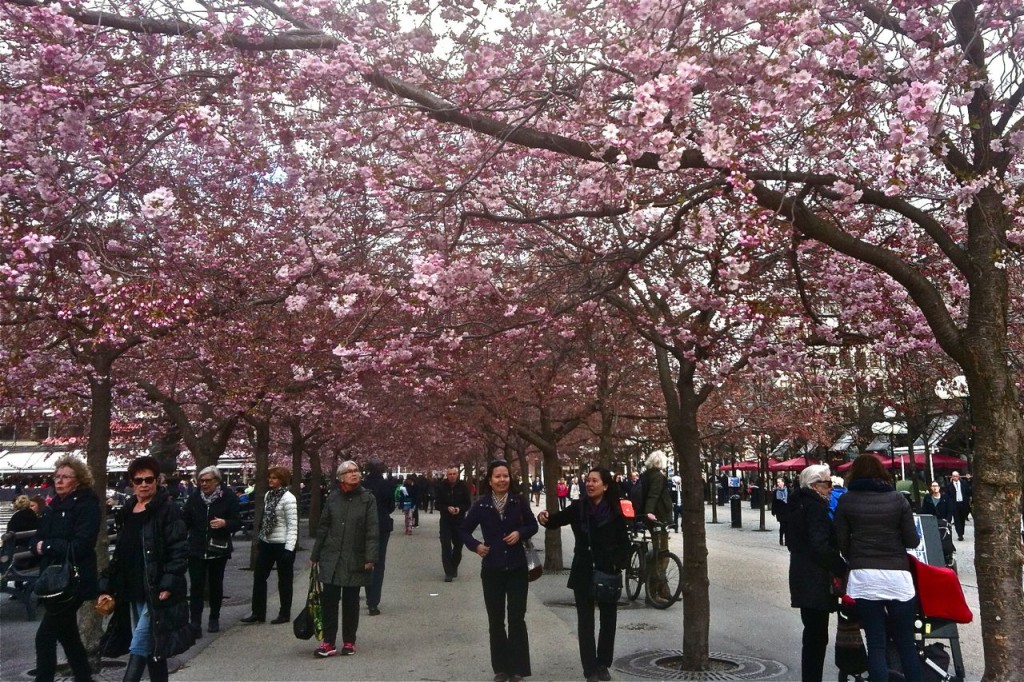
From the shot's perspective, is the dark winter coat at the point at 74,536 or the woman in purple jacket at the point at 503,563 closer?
the dark winter coat at the point at 74,536

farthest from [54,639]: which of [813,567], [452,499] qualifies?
[452,499]

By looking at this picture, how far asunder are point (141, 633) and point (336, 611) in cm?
282

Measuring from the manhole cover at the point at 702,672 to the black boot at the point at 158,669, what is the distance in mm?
3875

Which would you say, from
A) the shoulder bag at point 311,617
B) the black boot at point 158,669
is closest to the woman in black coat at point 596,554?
the shoulder bag at point 311,617

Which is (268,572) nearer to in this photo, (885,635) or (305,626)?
(305,626)

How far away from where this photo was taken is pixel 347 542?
934 cm

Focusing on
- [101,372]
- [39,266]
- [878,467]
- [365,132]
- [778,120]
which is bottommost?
[878,467]

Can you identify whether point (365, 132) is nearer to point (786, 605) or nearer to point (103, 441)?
point (103, 441)

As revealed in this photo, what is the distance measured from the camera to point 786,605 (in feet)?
41.4

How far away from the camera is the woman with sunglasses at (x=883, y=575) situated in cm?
626

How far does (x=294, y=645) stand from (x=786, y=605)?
21.8ft

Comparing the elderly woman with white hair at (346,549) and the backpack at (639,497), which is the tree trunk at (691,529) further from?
the elderly woman with white hair at (346,549)

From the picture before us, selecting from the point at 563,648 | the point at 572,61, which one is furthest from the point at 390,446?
the point at 572,61

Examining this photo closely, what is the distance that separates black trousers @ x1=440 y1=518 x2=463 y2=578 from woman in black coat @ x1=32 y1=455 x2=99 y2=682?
930cm
